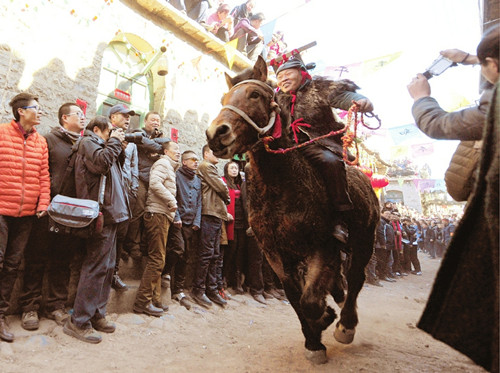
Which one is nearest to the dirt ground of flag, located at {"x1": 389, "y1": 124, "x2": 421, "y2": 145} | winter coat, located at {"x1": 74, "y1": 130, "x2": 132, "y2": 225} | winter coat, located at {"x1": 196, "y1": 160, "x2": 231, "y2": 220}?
winter coat, located at {"x1": 74, "y1": 130, "x2": 132, "y2": 225}

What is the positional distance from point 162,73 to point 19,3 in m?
2.87

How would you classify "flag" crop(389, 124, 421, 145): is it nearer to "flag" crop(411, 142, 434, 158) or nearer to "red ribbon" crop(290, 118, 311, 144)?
"flag" crop(411, 142, 434, 158)

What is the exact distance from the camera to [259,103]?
282cm

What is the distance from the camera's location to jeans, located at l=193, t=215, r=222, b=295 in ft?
18.1

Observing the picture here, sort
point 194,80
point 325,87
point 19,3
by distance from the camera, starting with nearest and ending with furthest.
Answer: point 325,87
point 19,3
point 194,80

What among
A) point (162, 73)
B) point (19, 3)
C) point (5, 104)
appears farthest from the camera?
point (162, 73)

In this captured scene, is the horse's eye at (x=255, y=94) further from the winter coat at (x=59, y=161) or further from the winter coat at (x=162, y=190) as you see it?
the winter coat at (x=59, y=161)

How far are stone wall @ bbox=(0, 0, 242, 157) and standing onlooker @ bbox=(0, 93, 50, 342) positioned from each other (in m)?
1.55

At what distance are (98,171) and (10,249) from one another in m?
Result: 1.28

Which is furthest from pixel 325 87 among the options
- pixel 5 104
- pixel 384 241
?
pixel 384 241

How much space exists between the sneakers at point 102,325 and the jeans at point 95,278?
5cm

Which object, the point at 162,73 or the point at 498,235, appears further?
the point at 162,73

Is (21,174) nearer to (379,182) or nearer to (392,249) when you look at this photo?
(379,182)

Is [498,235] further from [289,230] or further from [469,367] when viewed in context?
[469,367]
